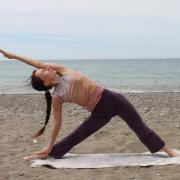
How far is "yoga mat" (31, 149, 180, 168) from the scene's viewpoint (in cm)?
626

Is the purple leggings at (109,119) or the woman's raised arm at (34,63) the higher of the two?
the woman's raised arm at (34,63)

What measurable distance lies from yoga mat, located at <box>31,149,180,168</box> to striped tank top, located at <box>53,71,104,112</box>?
79 centimetres

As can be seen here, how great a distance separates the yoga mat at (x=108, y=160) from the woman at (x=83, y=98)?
0.16 metres

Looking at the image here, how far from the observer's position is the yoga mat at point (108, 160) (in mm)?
6258

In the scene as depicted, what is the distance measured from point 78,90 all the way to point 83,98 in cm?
13

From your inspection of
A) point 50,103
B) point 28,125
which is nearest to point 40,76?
point 50,103

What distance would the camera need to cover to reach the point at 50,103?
6.46 meters

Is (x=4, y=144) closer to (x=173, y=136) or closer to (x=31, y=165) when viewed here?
(x=31, y=165)

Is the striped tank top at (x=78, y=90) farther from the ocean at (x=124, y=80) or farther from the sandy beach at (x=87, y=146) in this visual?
the sandy beach at (x=87, y=146)

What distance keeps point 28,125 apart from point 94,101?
12.3 feet

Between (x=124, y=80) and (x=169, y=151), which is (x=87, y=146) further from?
(x=124, y=80)

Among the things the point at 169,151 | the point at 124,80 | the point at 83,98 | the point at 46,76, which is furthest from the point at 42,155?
the point at 124,80

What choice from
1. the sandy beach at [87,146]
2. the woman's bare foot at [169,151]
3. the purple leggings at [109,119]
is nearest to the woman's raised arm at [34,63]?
the purple leggings at [109,119]

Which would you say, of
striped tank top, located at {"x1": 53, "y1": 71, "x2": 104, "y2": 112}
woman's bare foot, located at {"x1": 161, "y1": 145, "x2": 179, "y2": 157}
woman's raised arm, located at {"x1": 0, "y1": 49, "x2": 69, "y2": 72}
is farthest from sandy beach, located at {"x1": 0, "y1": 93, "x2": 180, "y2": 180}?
woman's raised arm, located at {"x1": 0, "y1": 49, "x2": 69, "y2": 72}
